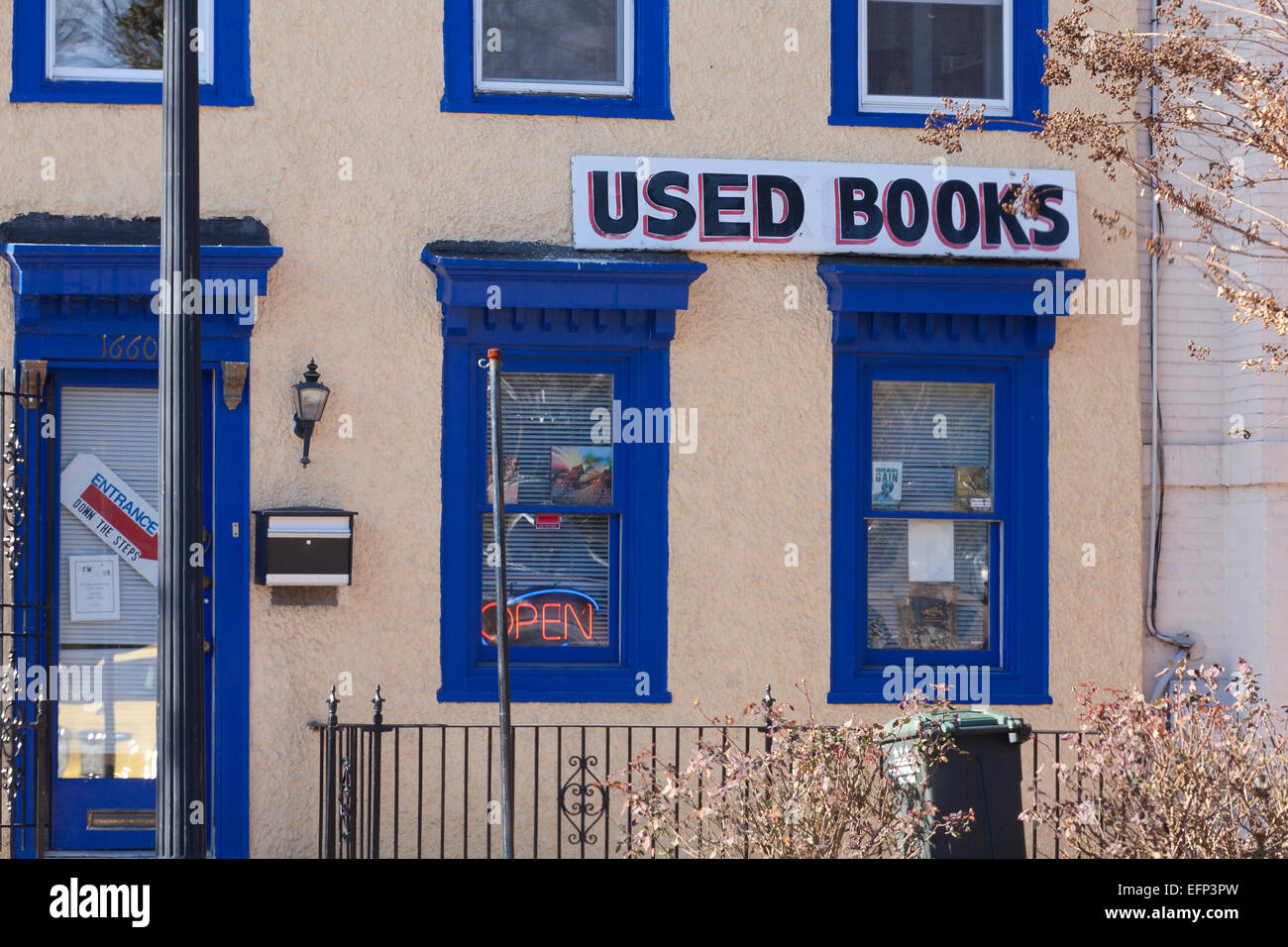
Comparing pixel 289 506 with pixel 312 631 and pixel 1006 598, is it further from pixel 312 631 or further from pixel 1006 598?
pixel 1006 598

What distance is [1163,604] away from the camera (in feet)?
24.7

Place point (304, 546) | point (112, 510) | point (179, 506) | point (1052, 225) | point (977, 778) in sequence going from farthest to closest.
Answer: point (1052, 225)
point (112, 510)
point (304, 546)
point (977, 778)
point (179, 506)

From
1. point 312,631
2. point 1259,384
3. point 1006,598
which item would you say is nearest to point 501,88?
point 312,631

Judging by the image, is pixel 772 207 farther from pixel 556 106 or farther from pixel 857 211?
pixel 556 106

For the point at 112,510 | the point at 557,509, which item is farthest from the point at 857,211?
the point at 112,510

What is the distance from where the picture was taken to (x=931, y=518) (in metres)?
7.47

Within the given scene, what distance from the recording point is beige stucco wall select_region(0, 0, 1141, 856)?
22.6 ft

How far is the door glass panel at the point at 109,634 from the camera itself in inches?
Answer: 272

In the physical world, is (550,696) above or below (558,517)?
below

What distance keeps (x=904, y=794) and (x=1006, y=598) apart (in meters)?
2.41

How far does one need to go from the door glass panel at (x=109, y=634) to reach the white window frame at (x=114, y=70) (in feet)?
5.21

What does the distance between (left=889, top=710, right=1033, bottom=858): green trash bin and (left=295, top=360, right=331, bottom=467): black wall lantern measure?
127 inches

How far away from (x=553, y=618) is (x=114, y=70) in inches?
141

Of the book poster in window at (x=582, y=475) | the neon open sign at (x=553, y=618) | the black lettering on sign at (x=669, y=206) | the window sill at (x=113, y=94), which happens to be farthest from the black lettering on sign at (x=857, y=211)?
the window sill at (x=113, y=94)
